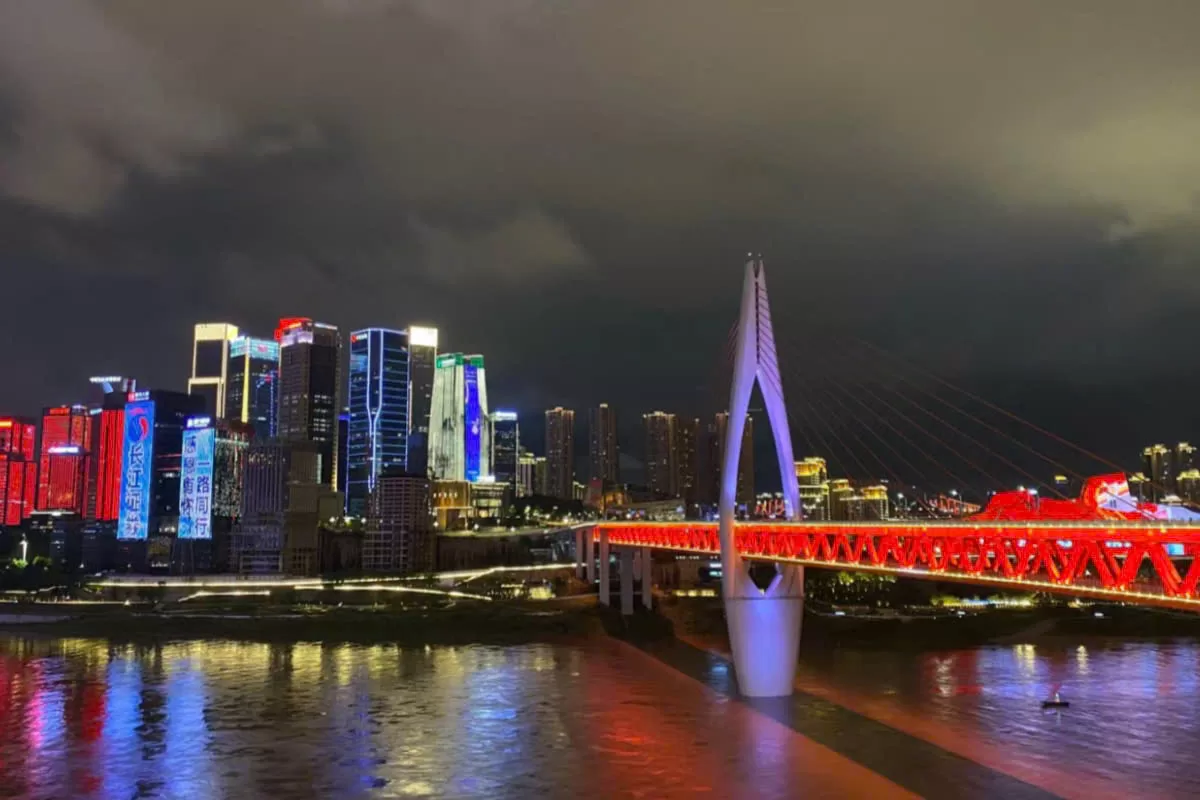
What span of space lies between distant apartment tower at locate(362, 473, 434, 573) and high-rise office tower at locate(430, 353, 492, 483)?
55.8 m

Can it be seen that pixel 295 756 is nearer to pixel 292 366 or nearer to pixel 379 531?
pixel 379 531

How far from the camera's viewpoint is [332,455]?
182 metres

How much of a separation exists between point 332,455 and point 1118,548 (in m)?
171

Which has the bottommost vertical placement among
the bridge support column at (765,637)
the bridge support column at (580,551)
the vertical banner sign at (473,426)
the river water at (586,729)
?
the river water at (586,729)

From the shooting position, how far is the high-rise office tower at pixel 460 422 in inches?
6865

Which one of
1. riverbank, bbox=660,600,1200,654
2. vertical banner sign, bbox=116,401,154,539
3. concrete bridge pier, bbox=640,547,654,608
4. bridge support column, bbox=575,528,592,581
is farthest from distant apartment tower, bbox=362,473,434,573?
riverbank, bbox=660,600,1200,654

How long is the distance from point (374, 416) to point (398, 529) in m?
86.1

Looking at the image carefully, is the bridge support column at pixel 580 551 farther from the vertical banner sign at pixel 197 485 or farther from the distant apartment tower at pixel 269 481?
the vertical banner sign at pixel 197 485

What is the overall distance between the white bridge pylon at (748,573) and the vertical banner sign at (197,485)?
95.7m

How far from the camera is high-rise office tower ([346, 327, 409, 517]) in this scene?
184 m

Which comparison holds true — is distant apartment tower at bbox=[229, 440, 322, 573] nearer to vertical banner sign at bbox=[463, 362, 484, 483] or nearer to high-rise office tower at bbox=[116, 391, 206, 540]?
high-rise office tower at bbox=[116, 391, 206, 540]

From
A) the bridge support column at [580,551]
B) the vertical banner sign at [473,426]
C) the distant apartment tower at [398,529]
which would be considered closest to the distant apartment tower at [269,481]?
the distant apartment tower at [398,529]

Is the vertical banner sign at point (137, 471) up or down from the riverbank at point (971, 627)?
up

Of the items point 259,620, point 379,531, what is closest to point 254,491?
point 379,531
